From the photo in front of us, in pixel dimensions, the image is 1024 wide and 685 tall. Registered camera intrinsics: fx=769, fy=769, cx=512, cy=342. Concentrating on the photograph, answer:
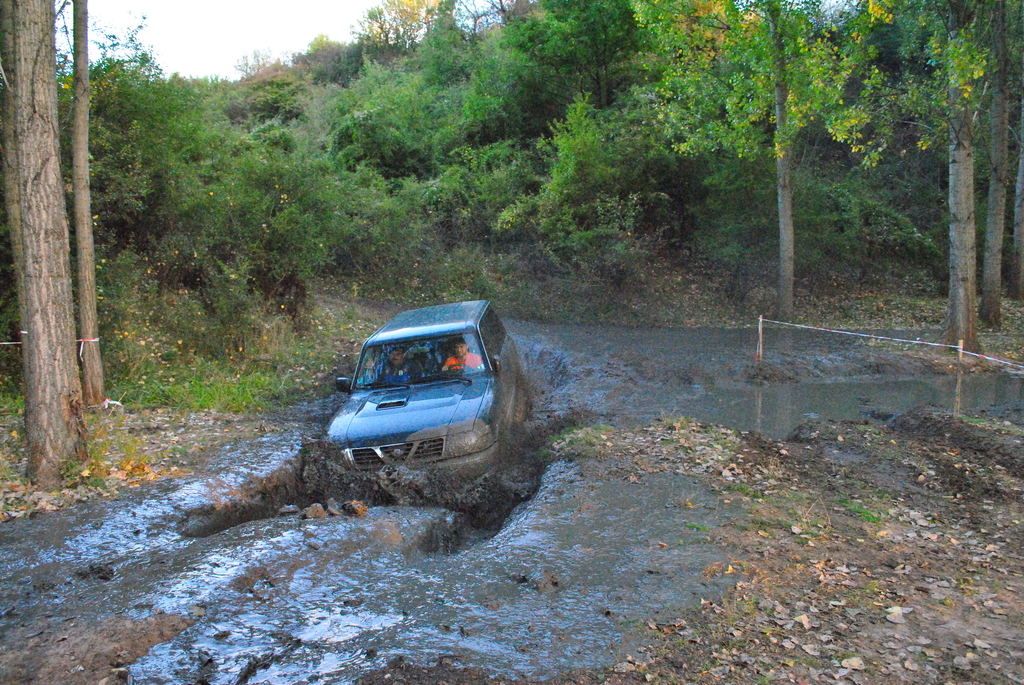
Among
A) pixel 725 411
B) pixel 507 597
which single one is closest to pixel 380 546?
pixel 507 597

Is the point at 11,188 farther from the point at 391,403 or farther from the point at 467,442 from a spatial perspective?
the point at 467,442

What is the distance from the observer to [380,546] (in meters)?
6.25

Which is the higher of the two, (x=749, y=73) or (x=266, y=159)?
(x=749, y=73)

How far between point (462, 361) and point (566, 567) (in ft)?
12.3

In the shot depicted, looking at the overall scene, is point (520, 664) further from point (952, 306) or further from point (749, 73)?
point (749, 73)

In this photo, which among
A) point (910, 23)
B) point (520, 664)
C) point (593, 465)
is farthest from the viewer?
point (910, 23)

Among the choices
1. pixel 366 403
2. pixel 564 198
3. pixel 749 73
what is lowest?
pixel 366 403

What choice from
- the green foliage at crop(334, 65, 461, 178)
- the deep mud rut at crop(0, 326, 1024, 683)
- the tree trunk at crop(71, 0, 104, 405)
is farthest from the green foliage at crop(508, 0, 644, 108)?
the deep mud rut at crop(0, 326, 1024, 683)

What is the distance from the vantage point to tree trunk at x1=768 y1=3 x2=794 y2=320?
55.5 ft

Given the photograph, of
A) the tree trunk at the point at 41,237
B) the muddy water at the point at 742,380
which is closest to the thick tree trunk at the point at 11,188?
the tree trunk at the point at 41,237

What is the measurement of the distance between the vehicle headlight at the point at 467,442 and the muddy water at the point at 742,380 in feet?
9.98

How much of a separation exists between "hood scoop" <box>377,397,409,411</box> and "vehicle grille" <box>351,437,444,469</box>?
2.31 ft

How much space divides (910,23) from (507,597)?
64.0 feet

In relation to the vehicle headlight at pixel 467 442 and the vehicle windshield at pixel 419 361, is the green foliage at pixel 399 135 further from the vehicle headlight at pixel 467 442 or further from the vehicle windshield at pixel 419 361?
the vehicle headlight at pixel 467 442
